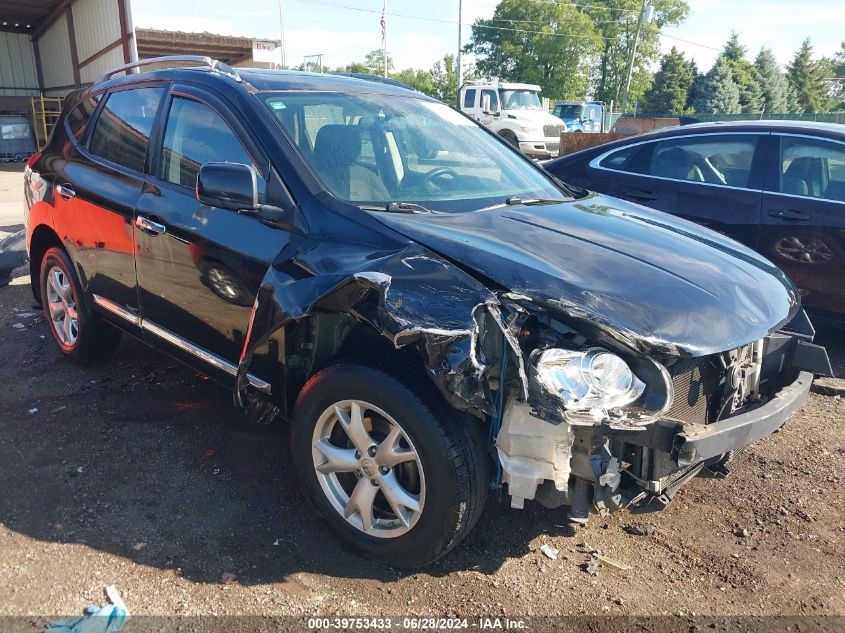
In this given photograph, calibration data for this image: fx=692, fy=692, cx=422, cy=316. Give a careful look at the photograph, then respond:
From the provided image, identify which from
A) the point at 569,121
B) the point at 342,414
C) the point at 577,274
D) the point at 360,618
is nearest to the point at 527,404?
the point at 577,274

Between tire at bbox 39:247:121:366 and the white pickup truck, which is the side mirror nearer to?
tire at bbox 39:247:121:366

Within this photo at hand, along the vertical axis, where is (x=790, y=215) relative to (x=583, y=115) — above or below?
below

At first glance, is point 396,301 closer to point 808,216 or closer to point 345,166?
point 345,166

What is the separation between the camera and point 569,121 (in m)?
37.2

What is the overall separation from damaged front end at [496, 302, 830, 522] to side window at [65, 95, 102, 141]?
135 inches

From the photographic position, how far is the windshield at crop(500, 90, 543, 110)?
23234 millimetres

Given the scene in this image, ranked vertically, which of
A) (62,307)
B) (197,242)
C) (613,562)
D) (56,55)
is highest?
(56,55)

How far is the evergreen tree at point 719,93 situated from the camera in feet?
157

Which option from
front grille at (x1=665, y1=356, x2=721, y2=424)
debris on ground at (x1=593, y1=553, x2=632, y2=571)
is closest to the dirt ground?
debris on ground at (x1=593, y1=553, x2=632, y2=571)

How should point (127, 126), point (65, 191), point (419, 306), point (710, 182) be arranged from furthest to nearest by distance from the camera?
point (710, 182)
point (65, 191)
point (127, 126)
point (419, 306)

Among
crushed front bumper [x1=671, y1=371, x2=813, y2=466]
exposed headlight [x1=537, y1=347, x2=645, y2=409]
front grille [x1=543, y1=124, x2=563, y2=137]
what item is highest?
front grille [x1=543, y1=124, x2=563, y2=137]

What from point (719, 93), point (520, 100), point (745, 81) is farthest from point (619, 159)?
point (745, 81)

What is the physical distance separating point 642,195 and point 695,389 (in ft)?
11.1

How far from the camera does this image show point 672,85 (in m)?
53.8
